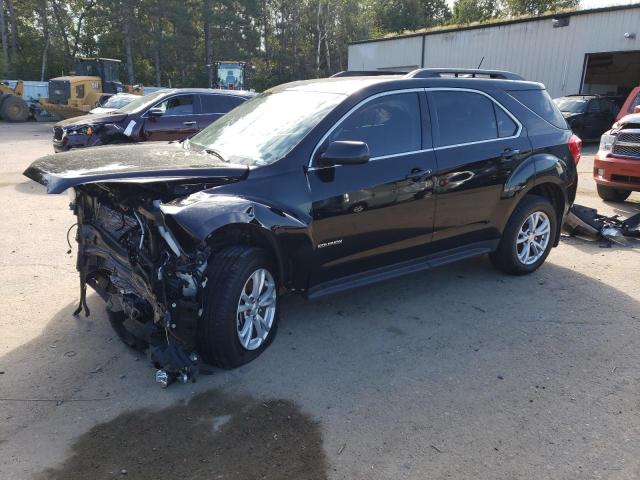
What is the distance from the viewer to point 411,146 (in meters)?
4.32

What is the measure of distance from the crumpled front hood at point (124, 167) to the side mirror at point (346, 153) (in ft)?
1.99

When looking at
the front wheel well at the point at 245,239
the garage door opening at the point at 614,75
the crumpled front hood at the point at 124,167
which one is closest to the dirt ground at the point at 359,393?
the front wheel well at the point at 245,239

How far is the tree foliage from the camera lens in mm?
39062

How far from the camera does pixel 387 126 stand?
13.9 feet

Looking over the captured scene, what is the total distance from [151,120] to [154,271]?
8.09m

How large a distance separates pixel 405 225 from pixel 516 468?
209 centimetres

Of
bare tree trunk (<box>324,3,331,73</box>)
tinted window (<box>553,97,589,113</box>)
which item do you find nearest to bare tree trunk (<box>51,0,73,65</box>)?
bare tree trunk (<box>324,3,331,73</box>)

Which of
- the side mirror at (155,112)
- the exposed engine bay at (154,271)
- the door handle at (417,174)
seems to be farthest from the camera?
the side mirror at (155,112)

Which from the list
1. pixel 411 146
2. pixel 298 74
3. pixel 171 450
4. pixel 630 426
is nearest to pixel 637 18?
pixel 411 146

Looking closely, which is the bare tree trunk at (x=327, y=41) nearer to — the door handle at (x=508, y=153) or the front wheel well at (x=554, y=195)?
the front wheel well at (x=554, y=195)

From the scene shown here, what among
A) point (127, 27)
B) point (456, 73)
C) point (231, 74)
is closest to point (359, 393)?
point (456, 73)

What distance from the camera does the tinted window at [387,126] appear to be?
405cm

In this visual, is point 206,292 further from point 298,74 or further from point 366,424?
point 298,74

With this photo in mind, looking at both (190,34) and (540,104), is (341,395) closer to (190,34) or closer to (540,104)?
(540,104)
